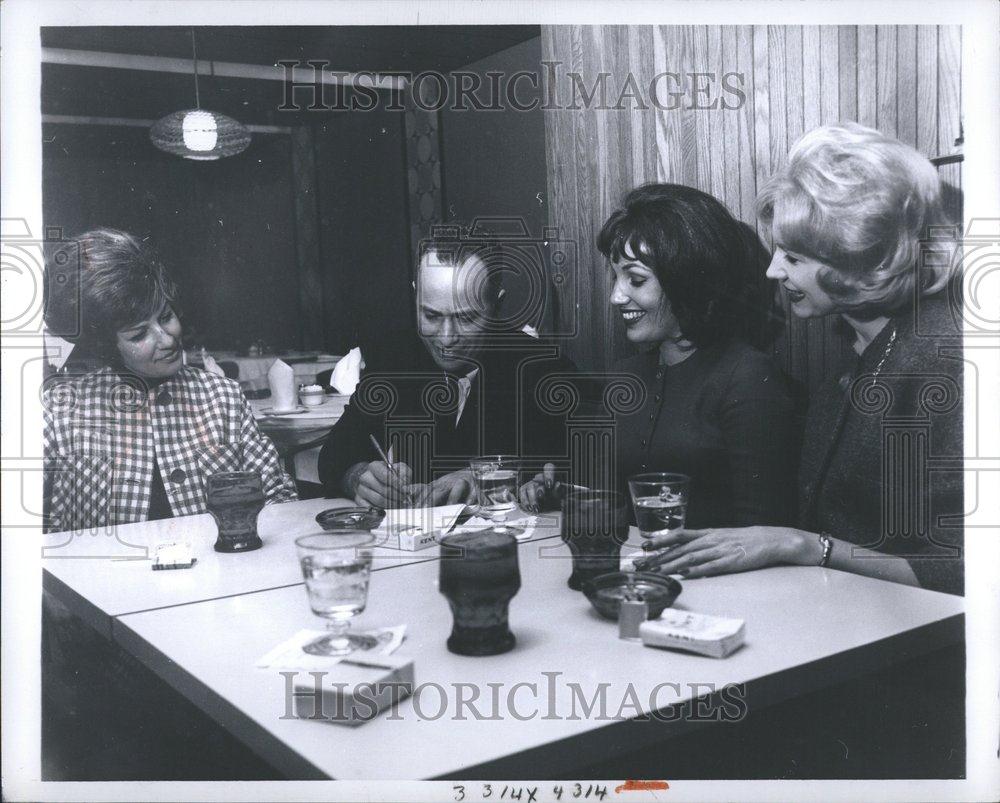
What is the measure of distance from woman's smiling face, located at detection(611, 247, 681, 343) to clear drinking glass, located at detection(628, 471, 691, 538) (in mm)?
587

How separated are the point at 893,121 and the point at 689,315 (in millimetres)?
539

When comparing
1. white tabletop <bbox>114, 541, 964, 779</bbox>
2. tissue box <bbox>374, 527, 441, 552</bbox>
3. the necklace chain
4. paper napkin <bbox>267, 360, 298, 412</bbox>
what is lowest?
white tabletop <bbox>114, 541, 964, 779</bbox>

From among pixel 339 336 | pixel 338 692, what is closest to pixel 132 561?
pixel 338 692

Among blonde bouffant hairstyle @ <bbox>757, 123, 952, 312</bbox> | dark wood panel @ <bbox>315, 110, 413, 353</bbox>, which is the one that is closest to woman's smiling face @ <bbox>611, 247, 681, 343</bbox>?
blonde bouffant hairstyle @ <bbox>757, 123, 952, 312</bbox>

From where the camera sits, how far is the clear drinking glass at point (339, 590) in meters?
1.01

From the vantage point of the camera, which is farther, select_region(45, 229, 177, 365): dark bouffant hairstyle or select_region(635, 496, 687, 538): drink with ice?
select_region(45, 229, 177, 365): dark bouffant hairstyle

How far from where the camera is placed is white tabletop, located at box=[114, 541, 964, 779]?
2.68ft

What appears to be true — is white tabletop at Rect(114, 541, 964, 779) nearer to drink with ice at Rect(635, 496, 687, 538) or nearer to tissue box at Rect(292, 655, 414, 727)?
tissue box at Rect(292, 655, 414, 727)

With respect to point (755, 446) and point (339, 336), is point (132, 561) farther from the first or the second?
point (339, 336)

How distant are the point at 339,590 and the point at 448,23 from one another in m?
0.94

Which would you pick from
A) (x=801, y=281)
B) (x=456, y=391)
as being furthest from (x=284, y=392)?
(x=801, y=281)

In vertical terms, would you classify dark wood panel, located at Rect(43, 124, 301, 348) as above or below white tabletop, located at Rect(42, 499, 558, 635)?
above

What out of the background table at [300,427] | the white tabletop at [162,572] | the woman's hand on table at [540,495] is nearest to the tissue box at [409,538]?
the white tabletop at [162,572]

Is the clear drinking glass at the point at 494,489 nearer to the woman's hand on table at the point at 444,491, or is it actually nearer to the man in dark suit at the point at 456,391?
the woman's hand on table at the point at 444,491
